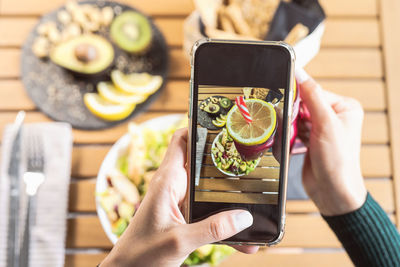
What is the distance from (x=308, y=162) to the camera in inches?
28.9

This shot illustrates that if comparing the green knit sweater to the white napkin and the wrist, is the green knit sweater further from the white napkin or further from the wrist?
the white napkin

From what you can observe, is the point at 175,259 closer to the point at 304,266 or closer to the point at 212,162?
the point at 212,162

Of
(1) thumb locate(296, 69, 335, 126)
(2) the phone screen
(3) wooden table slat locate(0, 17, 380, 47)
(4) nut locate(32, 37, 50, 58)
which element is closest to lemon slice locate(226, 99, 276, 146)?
(2) the phone screen

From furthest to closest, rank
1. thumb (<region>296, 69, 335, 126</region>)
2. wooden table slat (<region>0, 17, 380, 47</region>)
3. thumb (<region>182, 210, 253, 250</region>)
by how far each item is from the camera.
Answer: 1. wooden table slat (<region>0, 17, 380, 47</region>)
2. thumb (<region>296, 69, 335, 126</region>)
3. thumb (<region>182, 210, 253, 250</region>)

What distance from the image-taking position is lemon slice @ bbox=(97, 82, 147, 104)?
0.81 metres

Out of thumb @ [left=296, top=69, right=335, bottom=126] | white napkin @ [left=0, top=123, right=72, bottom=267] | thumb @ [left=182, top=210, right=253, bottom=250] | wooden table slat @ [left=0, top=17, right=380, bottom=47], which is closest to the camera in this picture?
thumb @ [left=182, top=210, right=253, bottom=250]

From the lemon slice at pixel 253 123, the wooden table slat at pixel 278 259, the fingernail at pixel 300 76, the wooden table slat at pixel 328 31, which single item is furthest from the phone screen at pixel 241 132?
the wooden table slat at pixel 328 31

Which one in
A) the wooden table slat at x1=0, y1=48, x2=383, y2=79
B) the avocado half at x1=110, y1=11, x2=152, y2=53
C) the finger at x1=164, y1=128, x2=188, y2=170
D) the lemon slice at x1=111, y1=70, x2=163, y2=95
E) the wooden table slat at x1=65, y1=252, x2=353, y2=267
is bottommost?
the wooden table slat at x1=65, y1=252, x2=353, y2=267

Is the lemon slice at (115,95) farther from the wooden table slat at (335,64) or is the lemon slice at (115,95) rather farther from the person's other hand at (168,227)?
the person's other hand at (168,227)

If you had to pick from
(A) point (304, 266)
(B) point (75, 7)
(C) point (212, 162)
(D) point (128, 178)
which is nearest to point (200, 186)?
(C) point (212, 162)

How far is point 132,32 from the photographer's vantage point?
0.84m

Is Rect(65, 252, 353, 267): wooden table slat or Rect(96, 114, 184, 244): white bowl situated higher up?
Rect(96, 114, 184, 244): white bowl

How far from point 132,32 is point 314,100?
0.42m

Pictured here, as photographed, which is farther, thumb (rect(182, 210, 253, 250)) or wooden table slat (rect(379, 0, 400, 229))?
wooden table slat (rect(379, 0, 400, 229))
